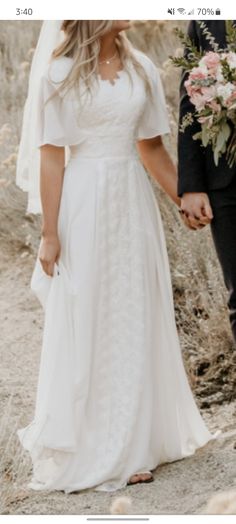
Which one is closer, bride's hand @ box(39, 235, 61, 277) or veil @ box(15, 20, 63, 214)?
bride's hand @ box(39, 235, 61, 277)

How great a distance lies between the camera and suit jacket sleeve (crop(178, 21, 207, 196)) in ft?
12.7

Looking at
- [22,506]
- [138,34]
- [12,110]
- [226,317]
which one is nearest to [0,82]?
[12,110]

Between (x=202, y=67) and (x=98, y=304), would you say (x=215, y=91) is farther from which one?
(x=98, y=304)

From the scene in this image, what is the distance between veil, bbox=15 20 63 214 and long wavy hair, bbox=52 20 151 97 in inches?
4.9

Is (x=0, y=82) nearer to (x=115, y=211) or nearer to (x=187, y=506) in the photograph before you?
(x=115, y=211)

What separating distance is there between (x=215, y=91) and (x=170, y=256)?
219cm

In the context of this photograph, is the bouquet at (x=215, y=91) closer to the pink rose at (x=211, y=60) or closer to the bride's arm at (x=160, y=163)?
the pink rose at (x=211, y=60)

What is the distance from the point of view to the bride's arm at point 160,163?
409 centimetres

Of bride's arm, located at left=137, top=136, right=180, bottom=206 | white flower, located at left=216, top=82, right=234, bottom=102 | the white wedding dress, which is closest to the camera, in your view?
white flower, located at left=216, top=82, right=234, bottom=102

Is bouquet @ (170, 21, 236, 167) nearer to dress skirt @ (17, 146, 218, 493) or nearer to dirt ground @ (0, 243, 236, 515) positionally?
dress skirt @ (17, 146, 218, 493)

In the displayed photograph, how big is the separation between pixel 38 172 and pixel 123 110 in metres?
0.53

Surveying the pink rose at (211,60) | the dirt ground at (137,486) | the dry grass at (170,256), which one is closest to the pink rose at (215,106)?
the pink rose at (211,60)

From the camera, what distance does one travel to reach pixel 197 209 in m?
3.87
